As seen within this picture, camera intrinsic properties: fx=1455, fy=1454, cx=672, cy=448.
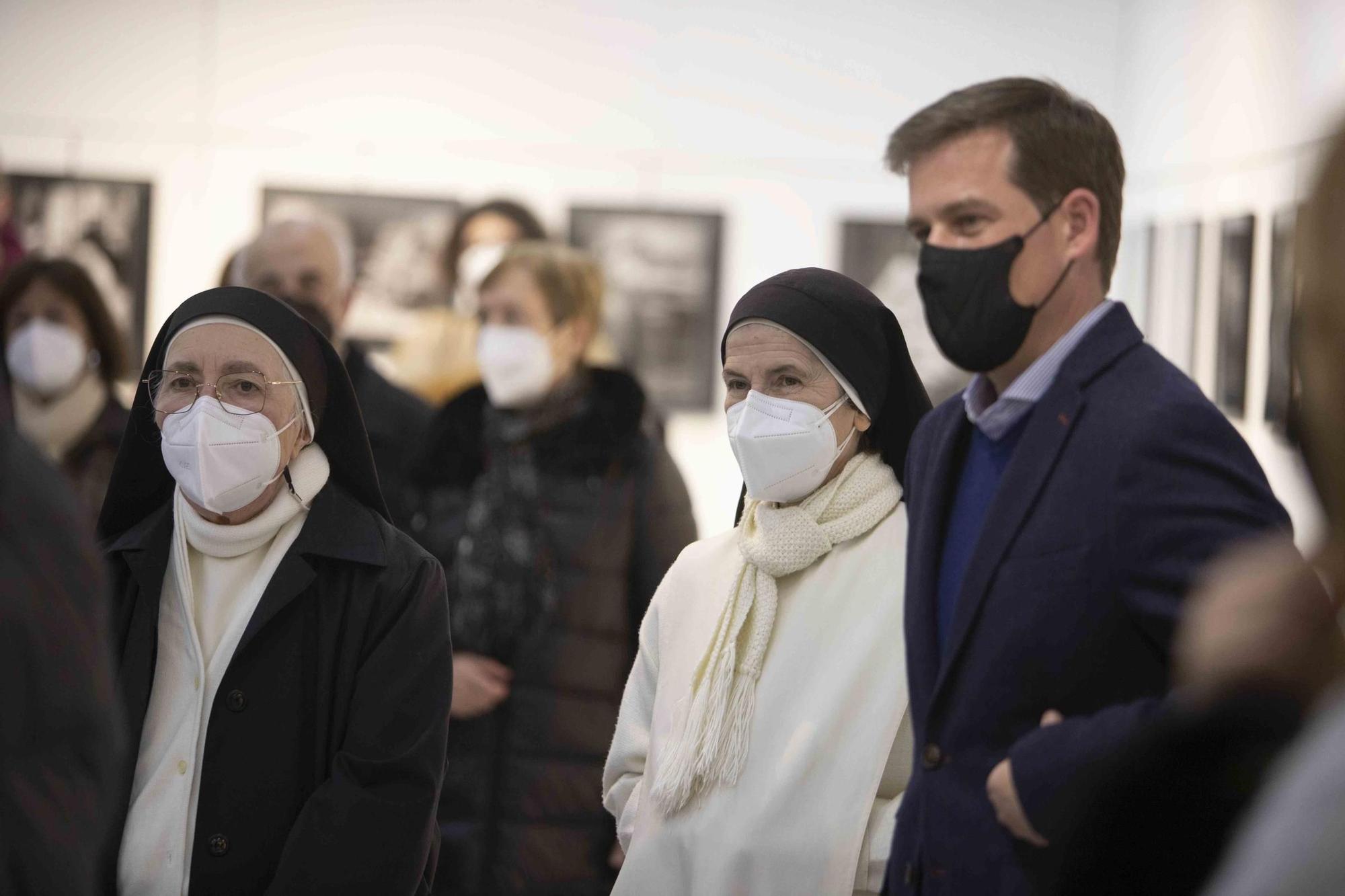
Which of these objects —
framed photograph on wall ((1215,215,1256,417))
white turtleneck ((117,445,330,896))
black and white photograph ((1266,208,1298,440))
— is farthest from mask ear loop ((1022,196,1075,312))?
framed photograph on wall ((1215,215,1256,417))

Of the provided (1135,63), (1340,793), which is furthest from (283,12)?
(1340,793)

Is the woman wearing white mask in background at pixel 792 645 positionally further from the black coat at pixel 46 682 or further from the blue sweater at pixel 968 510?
the black coat at pixel 46 682

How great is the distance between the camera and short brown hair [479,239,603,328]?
237 inches

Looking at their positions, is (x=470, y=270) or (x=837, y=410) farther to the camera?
(x=470, y=270)

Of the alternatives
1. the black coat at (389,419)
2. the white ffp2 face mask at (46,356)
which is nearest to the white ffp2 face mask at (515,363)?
the black coat at (389,419)

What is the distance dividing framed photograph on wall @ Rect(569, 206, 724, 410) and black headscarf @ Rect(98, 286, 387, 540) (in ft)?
14.3

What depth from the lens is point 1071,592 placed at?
258 cm

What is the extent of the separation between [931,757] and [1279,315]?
4366mm

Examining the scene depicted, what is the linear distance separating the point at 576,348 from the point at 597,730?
157 cm

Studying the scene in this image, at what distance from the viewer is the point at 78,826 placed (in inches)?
85.9

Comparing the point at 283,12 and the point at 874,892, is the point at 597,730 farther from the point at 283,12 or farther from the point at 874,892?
the point at 283,12

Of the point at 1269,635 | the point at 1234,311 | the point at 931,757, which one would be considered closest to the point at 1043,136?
the point at 931,757

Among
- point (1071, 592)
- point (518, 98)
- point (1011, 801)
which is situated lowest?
point (1011, 801)

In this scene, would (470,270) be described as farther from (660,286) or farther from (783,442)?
(783,442)
